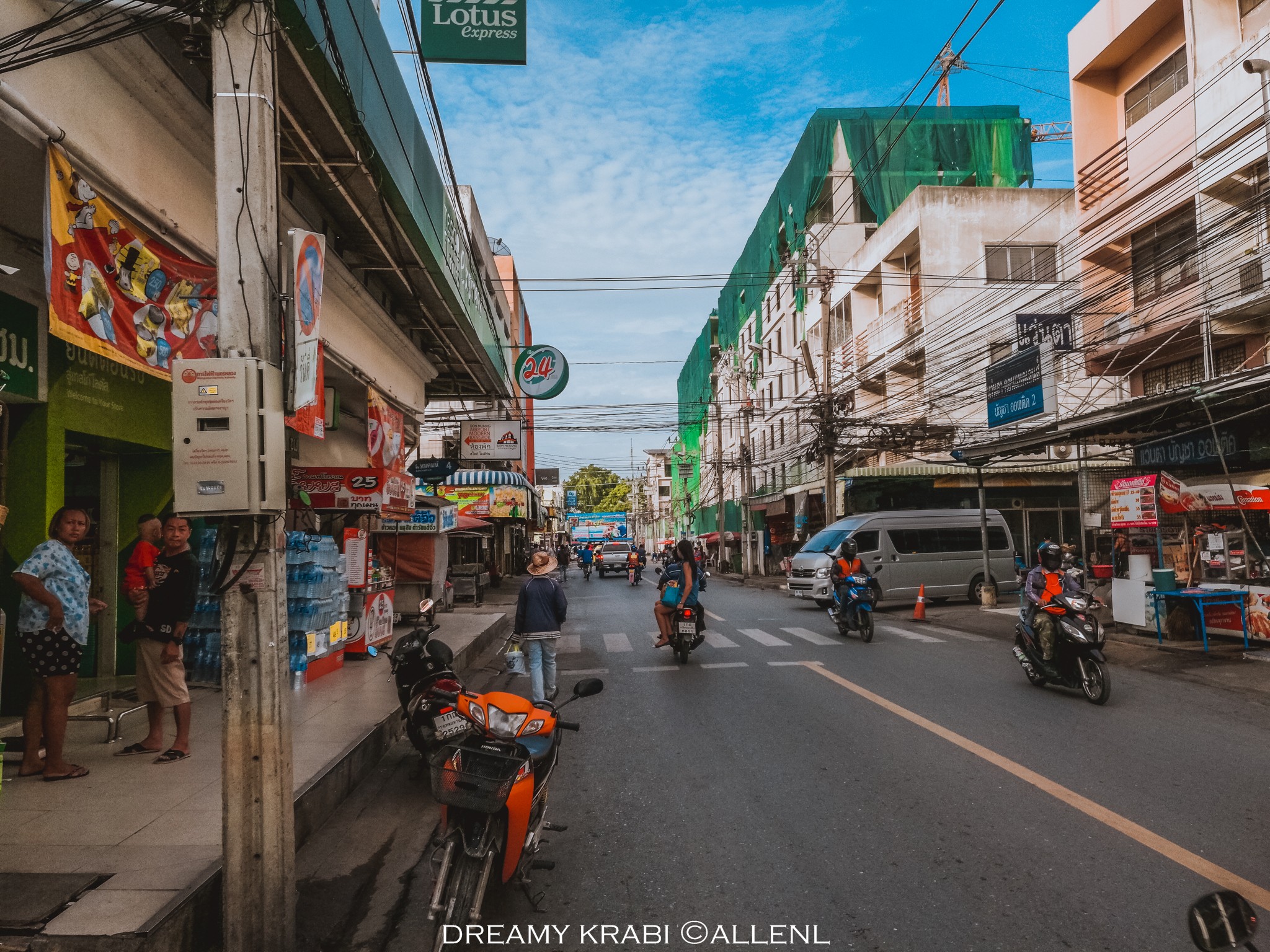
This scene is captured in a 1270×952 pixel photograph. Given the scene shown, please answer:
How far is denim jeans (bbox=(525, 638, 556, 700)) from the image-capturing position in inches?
312

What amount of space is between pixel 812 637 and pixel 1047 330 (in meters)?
10.3

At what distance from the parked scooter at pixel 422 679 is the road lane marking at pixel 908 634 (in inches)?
383

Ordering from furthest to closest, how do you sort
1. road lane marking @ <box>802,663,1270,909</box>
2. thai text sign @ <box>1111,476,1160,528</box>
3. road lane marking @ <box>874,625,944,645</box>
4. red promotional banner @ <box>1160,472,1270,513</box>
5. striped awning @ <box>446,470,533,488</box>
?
striped awning @ <box>446,470,533,488</box>
road lane marking @ <box>874,625,944,645</box>
red promotional banner @ <box>1160,472,1270,513</box>
thai text sign @ <box>1111,476,1160,528</box>
road lane marking @ <box>802,663,1270,909</box>

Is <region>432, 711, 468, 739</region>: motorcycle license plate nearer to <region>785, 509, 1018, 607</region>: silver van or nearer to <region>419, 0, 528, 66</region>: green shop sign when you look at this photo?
<region>419, 0, 528, 66</region>: green shop sign

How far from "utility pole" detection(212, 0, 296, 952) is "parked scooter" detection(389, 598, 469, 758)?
2309 millimetres

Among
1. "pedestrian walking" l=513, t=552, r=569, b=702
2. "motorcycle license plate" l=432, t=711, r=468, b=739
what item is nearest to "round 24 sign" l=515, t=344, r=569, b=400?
"pedestrian walking" l=513, t=552, r=569, b=702

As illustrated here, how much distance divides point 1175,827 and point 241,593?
198 inches

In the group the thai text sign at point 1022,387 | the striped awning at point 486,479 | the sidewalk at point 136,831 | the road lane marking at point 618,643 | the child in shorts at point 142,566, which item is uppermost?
the thai text sign at point 1022,387

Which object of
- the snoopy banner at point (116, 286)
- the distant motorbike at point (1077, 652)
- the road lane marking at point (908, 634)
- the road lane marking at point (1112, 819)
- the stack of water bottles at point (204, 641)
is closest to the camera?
the road lane marking at point (1112, 819)

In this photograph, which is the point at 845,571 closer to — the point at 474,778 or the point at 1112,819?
the point at 1112,819

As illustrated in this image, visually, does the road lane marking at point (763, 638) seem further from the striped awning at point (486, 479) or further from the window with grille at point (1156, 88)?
the striped awning at point (486, 479)

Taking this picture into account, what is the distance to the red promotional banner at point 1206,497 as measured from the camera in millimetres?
12828

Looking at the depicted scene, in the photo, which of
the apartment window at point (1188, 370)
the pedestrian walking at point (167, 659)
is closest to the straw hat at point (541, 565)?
the pedestrian walking at point (167, 659)

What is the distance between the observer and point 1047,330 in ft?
64.8
